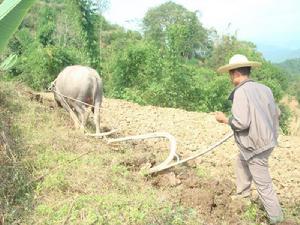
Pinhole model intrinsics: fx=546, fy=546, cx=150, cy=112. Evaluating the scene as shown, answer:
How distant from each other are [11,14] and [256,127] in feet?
11.3

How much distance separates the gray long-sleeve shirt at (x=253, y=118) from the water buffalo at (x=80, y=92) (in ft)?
11.2

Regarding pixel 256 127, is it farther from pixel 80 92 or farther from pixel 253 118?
pixel 80 92

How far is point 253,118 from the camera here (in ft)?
17.1

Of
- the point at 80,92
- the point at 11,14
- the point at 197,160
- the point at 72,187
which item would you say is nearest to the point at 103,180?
the point at 72,187

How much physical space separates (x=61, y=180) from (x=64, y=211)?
78 cm

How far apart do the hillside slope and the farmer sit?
1.32 ft

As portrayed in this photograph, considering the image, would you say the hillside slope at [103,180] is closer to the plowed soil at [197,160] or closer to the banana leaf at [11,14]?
the plowed soil at [197,160]

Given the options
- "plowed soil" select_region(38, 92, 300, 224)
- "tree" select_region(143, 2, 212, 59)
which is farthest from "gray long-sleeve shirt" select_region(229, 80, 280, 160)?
"tree" select_region(143, 2, 212, 59)

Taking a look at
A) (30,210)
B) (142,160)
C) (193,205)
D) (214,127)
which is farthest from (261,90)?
(214,127)

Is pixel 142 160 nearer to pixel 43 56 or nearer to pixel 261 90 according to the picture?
pixel 261 90

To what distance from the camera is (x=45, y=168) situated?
243 inches

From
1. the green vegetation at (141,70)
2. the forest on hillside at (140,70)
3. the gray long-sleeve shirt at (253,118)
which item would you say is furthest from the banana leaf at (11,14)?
the green vegetation at (141,70)

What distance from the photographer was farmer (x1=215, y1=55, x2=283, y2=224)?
522cm

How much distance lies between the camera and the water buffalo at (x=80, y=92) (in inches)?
335
